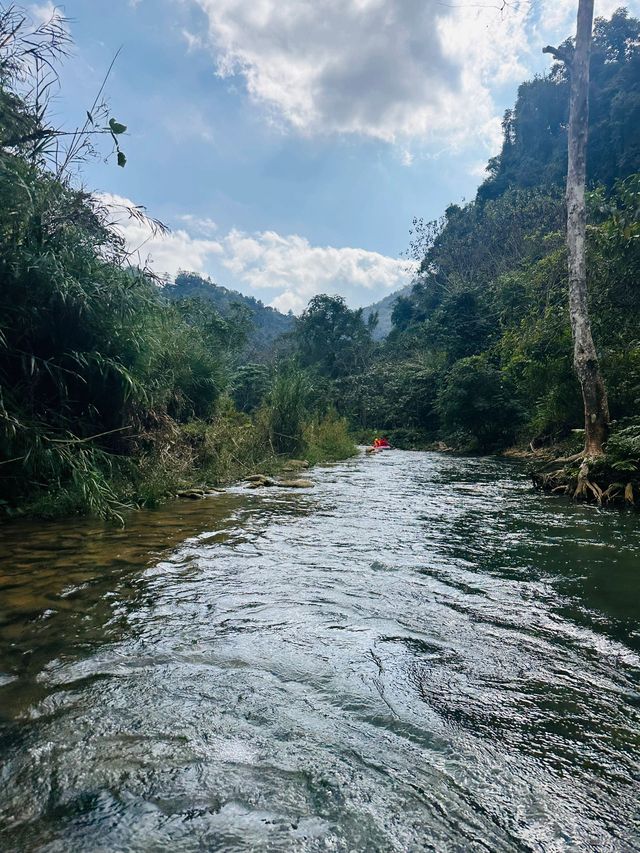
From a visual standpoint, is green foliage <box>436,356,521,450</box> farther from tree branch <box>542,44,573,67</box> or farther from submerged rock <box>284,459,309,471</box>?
tree branch <box>542,44,573,67</box>

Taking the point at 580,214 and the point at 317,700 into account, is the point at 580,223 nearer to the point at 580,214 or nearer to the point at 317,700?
the point at 580,214

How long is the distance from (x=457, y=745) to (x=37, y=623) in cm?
212

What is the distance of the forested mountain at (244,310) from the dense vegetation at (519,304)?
6.00 metres

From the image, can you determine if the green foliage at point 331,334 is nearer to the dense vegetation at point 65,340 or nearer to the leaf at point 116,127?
the dense vegetation at point 65,340

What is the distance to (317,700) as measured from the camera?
1929 mm

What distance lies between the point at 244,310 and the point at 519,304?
81.8 ft

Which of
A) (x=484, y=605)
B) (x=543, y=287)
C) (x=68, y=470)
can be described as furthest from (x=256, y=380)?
(x=484, y=605)

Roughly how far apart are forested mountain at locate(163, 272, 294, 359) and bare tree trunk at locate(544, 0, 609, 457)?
98.5 ft

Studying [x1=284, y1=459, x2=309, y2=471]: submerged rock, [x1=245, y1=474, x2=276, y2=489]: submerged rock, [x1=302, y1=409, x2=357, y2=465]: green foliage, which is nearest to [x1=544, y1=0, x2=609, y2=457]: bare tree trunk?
[x1=245, y1=474, x2=276, y2=489]: submerged rock

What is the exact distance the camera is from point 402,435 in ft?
86.3

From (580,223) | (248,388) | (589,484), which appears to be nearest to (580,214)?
(580,223)

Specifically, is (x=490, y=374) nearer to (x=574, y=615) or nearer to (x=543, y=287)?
(x=543, y=287)

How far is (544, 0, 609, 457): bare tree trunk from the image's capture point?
8117 mm

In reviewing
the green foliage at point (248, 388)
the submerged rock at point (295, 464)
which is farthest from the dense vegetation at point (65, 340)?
the green foliage at point (248, 388)
